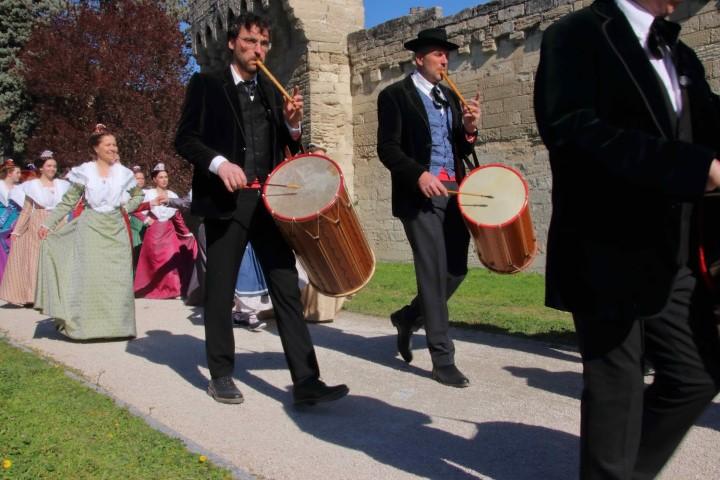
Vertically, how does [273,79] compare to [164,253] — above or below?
above

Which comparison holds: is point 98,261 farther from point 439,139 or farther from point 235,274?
point 439,139

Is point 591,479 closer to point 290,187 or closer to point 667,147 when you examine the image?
point 667,147

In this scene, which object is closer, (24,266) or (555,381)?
(555,381)

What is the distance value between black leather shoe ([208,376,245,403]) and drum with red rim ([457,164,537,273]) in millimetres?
1681

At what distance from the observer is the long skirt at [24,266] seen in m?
9.05

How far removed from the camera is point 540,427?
12.1 ft

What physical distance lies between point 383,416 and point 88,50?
2120 centimetres

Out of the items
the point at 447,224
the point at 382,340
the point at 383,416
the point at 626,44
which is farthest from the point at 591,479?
the point at 382,340

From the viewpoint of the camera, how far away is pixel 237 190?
13.9 ft

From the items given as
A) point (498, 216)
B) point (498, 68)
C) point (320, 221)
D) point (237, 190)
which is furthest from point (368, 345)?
point (498, 68)

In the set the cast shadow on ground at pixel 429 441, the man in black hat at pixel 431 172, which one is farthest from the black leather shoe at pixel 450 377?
the cast shadow on ground at pixel 429 441

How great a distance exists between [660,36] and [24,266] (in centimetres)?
852

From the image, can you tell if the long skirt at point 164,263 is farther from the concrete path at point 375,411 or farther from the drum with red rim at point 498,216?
the drum with red rim at point 498,216

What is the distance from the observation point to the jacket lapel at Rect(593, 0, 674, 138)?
2146 millimetres
